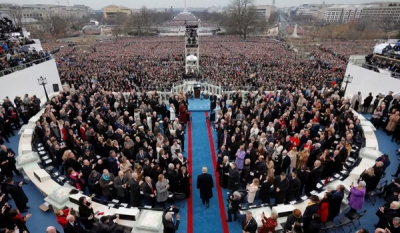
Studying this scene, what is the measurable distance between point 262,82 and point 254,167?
13630 mm

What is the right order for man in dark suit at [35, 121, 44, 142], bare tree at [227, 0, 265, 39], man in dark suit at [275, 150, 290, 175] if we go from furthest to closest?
bare tree at [227, 0, 265, 39] < man in dark suit at [35, 121, 44, 142] < man in dark suit at [275, 150, 290, 175]

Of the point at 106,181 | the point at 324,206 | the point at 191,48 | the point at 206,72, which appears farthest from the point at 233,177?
the point at 206,72

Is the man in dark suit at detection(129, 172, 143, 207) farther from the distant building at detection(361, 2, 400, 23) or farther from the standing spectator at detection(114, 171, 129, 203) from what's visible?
the distant building at detection(361, 2, 400, 23)

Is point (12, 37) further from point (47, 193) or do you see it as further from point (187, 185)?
point (187, 185)

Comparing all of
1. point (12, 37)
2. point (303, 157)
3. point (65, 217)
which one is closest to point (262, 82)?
point (303, 157)

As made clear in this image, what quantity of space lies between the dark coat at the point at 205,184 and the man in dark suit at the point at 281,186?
5.66 ft

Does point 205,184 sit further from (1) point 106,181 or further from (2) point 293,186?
(1) point 106,181

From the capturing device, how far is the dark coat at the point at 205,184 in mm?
6414

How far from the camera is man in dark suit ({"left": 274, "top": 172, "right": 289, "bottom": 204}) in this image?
20.1 feet

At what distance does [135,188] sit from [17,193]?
294 centimetres

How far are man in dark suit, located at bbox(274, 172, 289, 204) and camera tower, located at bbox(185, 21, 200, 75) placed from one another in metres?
14.3

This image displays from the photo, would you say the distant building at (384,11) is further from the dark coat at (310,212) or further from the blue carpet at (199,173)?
the dark coat at (310,212)

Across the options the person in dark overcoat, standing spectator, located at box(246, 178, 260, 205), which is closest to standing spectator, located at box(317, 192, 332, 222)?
standing spectator, located at box(246, 178, 260, 205)

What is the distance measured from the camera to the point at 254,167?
7695 mm
